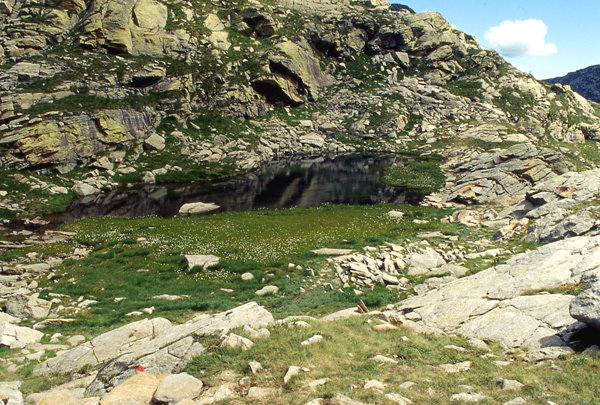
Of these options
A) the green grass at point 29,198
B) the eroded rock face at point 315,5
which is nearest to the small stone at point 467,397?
the green grass at point 29,198

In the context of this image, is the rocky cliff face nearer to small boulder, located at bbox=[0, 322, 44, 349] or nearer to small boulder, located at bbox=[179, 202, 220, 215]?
small boulder, located at bbox=[179, 202, 220, 215]

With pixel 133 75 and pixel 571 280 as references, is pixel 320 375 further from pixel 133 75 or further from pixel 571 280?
pixel 133 75

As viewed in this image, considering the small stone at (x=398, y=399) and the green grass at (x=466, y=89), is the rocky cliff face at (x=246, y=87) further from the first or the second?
the small stone at (x=398, y=399)

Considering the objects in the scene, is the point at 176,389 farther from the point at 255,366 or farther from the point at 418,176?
the point at 418,176

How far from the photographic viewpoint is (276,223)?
35062mm

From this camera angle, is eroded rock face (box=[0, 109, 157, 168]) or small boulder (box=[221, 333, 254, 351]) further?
eroded rock face (box=[0, 109, 157, 168])

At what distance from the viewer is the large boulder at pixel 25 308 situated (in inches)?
631

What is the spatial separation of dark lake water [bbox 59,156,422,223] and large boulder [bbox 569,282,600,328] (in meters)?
37.3

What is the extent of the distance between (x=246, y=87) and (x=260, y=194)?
47.4 meters

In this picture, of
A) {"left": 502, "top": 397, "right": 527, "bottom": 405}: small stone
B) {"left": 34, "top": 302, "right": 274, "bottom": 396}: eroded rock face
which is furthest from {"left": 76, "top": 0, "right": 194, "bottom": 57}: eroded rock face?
{"left": 502, "top": 397, "right": 527, "bottom": 405}: small stone

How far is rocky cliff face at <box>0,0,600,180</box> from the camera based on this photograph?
58.2 meters

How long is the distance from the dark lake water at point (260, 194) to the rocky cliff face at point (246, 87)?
908 cm

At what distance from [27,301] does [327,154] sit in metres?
76.5

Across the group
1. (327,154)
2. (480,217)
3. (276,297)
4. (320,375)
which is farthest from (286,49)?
(320,375)
